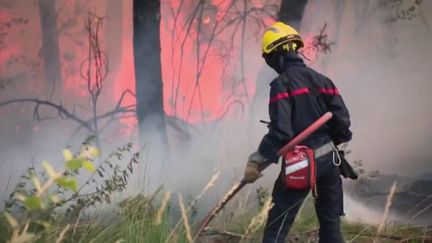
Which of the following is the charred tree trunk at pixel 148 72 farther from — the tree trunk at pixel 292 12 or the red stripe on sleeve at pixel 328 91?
the red stripe on sleeve at pixel 328 91

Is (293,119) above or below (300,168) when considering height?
above

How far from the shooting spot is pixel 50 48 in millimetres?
4254

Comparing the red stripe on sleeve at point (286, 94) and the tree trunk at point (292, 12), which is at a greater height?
the tree trunk at point (292, 12)

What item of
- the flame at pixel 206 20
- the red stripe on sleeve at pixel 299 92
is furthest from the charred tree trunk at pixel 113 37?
the red stripe on sleeve at pixel 299 92

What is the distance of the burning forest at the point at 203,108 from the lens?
3.93 m

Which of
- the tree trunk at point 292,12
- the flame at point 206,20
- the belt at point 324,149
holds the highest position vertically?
the tree trunk at point 292,12

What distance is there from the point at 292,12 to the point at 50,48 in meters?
1.86

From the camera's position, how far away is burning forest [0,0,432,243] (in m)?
3.93

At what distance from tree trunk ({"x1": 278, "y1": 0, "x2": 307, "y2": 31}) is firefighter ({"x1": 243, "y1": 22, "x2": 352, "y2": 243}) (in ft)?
4.25

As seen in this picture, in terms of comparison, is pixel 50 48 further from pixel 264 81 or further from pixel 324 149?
pixel 324 149

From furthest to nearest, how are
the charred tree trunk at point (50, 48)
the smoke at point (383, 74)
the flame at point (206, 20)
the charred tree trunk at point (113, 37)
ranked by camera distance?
the smoke at point (383, 74)
the flame at point (206, 20)
the charred tree trunk at point (113, 37)
the charred tree trunk at point (50, 48)

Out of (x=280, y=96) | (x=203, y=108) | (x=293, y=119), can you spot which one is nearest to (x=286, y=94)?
(x=280, y=96)

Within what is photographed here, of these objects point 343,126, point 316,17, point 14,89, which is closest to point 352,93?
point 316,17

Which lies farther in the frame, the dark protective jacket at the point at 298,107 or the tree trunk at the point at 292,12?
the tree trunk at the point at 292,12
